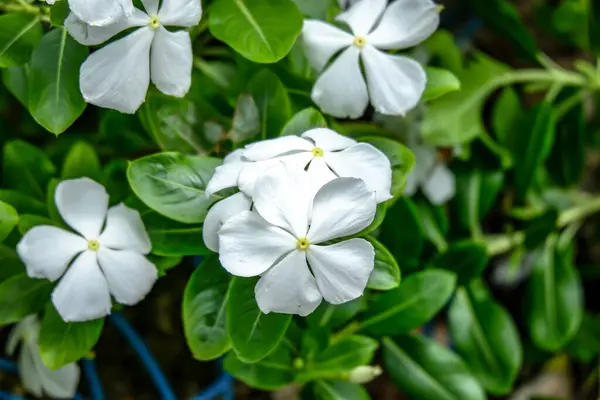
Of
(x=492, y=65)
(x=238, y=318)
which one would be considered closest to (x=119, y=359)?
(x=238, y=318)

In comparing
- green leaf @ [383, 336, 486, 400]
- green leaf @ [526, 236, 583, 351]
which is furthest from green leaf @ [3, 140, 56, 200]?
green leaf @ [526, 236, 583, 351]

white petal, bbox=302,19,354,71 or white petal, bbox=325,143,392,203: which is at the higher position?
white petal, bbox=302,19,354,71

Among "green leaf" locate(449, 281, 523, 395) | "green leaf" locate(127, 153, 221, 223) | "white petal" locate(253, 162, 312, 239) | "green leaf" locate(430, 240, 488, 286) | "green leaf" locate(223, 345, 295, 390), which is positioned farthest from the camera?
"green leaf" locate(449, 281, 523, 395)

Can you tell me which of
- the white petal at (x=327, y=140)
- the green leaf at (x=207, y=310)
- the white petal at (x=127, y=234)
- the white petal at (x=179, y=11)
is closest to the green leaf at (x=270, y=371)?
the green leaf at (x=207, y=310)

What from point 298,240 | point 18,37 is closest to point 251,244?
point 298,240

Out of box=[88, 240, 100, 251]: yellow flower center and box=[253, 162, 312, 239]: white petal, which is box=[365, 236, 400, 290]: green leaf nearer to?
box=[253, 162, 312, 239]: white petal

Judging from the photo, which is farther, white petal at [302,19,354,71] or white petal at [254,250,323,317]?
white petal at [302,19,354,71]
